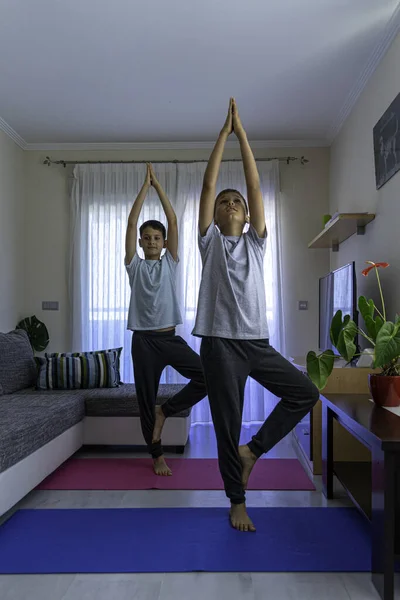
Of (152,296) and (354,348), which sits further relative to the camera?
(152,296)

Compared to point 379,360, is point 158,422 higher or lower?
lower

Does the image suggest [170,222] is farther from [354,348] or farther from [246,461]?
[246,461]

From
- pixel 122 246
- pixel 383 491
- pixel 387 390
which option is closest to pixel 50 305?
pixel 122 246

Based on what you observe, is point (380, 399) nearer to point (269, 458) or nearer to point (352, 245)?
point (269, 458)

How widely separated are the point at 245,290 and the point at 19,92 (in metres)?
2.76

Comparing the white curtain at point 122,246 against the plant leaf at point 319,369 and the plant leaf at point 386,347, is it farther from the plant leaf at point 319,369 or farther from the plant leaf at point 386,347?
the plant leaf at point 386,347

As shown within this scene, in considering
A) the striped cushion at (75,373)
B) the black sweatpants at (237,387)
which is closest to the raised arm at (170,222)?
the black sweatpants at (237,387)

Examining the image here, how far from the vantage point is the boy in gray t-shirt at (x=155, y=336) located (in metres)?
2.78

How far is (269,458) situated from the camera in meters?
3.20

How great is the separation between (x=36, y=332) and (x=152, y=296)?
2250 millimetres

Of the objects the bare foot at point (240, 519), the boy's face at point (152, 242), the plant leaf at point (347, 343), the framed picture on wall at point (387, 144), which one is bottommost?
the bare foot at point (240, 519)

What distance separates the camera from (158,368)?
9.23ft

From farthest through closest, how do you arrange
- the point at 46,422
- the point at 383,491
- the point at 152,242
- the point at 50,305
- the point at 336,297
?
the point at 50,305, the point at 336,297, the point at 152,242, the point at 46,422, the point at 383,491

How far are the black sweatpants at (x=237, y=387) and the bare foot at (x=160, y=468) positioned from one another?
0.85 m
